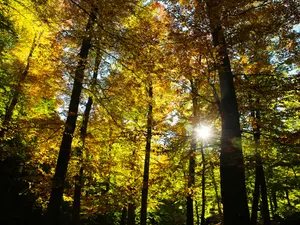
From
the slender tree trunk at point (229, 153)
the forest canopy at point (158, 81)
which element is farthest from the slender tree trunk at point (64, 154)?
the slender tree trunk at point (229, 153)

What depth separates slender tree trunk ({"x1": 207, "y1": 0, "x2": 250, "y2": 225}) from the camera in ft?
15.5

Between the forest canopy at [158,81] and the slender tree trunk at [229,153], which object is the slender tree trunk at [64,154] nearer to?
the forest canopy at [158,81]

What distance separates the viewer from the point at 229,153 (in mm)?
5047

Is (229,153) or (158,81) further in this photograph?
(158,81)

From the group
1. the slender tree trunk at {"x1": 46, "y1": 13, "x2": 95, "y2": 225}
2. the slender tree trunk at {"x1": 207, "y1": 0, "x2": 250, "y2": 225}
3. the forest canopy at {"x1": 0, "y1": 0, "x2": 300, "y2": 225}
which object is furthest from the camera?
the slender tree trunk at {"x1": 46, "y1": 13, "x2": 95, "y2": 225}

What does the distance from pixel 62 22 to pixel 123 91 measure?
3271 millimetres

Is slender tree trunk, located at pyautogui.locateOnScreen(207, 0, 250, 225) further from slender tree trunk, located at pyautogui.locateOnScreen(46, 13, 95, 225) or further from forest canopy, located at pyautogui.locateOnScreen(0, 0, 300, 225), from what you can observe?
slender tree trunk, located at pyautogui.locateOnScreen(46, 13, 95, 225)

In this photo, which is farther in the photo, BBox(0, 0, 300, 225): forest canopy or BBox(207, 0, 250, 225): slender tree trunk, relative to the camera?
BBox(0, 0, 300, 225): forest canopy

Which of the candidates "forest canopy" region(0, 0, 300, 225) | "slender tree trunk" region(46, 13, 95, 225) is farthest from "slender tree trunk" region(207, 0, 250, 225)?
"slender tree trunk" region(46, 13, 95, 225)

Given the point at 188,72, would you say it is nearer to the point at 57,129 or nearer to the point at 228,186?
the point at 228,186

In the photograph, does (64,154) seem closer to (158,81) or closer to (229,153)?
(158,81)

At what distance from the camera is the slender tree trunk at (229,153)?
474cm

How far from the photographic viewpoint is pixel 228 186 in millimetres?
4957

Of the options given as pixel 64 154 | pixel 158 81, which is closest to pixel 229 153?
pixel 158 81
